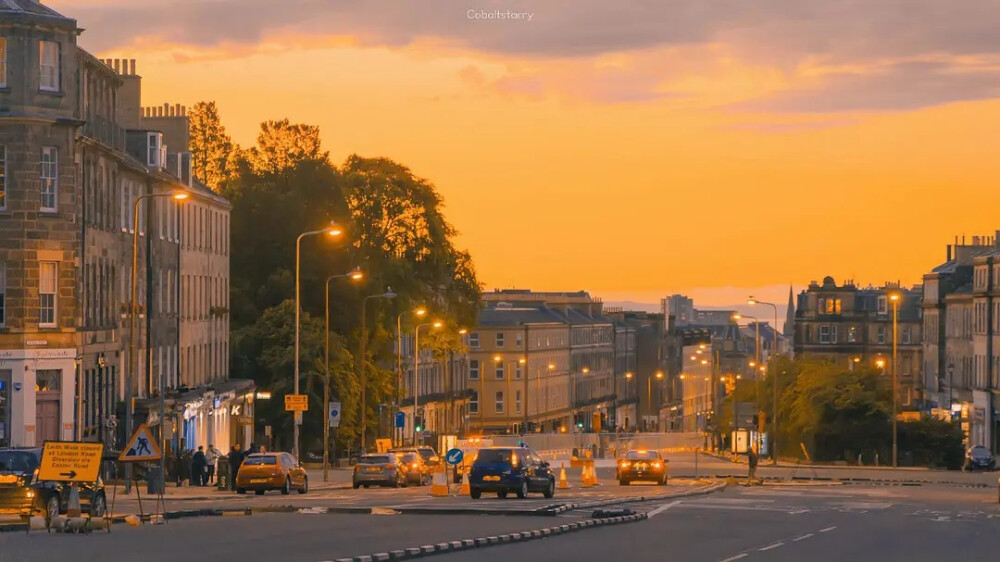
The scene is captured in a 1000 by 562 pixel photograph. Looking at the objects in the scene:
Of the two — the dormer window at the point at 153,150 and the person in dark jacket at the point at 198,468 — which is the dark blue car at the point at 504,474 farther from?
the dormer window at the point at 153,150

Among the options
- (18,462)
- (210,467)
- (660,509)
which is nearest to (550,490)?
(660,509)

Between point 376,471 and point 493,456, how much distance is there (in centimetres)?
1514

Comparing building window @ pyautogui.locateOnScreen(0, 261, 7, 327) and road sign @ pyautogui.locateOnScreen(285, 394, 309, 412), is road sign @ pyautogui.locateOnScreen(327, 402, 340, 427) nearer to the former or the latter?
road sign @ pyautogui.locateOnScreen(285, 394, 309, 412)

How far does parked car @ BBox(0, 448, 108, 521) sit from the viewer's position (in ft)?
125

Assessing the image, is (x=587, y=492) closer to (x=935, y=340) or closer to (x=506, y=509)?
(x=506, y=509)

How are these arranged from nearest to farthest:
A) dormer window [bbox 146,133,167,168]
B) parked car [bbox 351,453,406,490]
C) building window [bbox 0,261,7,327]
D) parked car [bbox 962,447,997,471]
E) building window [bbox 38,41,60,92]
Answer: building window [bbox 0,261,7,327], building window [bbox 38,41,60,92], parked car [bbox 351,453,406,490], dormer window [bbox 146,133,167,168], parked car [bbox 962,447,997,471]

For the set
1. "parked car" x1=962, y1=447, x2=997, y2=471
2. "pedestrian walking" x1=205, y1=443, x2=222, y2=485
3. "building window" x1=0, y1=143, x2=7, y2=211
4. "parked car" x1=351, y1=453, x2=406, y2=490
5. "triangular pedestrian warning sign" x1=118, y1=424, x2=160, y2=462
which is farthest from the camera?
"parked car" x1=962, y1=447, x2=997, y2=471

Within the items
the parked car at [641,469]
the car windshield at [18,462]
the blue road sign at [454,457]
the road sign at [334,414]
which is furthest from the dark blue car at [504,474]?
the road sign at [334,414]

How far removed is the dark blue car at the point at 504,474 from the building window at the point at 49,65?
18749mm

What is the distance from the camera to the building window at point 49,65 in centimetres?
6181

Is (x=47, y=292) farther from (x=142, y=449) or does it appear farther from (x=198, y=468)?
(x=142, y=449)

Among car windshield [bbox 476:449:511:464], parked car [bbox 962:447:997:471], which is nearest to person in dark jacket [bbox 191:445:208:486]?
car windshield [bbox 476:449:511:464]

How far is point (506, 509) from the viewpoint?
46.9m

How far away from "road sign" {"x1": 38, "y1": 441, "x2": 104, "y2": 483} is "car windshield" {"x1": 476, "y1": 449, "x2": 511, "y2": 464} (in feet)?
62.9
